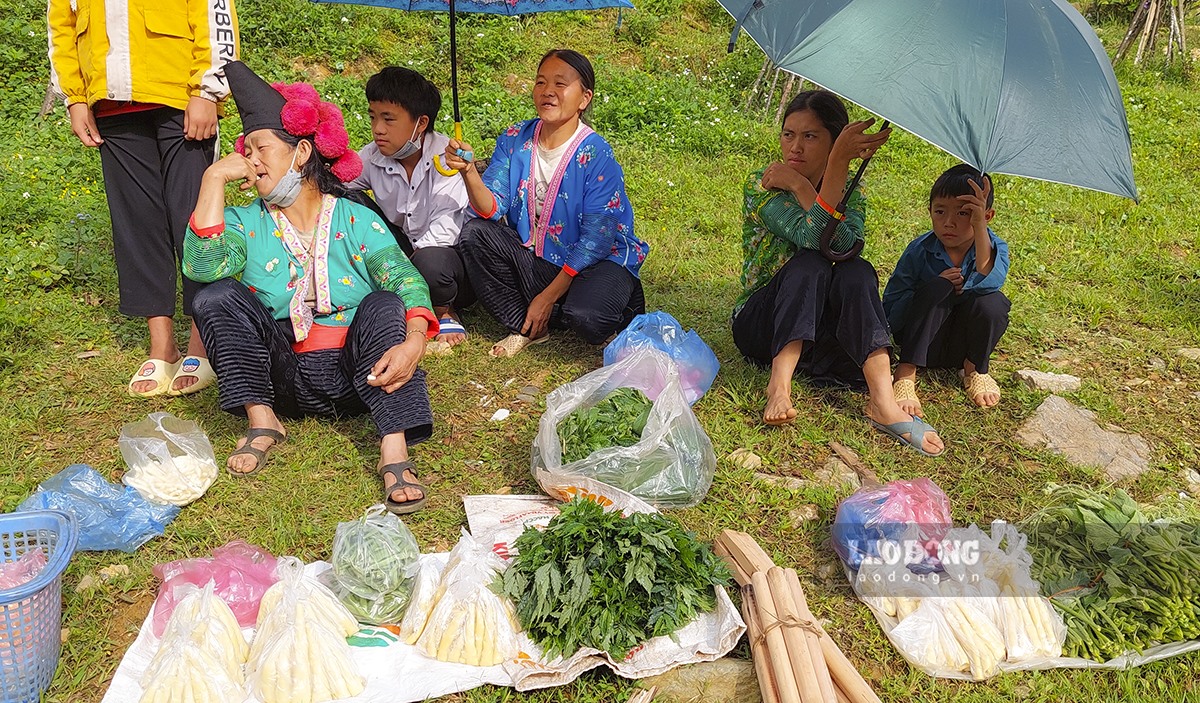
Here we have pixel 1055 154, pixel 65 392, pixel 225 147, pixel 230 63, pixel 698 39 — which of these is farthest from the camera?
pixel 698 39

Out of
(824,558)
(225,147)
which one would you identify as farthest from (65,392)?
(824,558)

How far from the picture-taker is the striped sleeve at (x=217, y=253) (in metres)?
3.23

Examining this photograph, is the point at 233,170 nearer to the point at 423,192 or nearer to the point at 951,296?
the point at 423,192

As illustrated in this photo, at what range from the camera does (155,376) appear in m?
3.92

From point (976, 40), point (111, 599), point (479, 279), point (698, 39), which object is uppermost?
point (976, 40)

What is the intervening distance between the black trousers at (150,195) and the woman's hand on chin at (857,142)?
264 centimetres

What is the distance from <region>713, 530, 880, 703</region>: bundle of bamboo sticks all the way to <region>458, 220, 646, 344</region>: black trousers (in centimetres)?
170

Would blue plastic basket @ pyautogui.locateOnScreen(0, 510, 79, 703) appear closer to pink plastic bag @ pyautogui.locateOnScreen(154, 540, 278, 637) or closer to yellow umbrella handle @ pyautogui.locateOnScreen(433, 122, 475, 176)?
pink plastic bag @ pyautogui.locateOnScreen(154, 540, 278, 637)

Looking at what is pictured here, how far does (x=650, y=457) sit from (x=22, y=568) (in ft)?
6.33

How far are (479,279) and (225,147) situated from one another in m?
2.57

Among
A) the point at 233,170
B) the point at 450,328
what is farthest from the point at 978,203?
the point at 233,170

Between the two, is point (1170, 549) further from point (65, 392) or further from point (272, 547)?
point (65, 392)

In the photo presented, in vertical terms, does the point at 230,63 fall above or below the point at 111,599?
above

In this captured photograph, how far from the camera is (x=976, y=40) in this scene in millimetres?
2789
